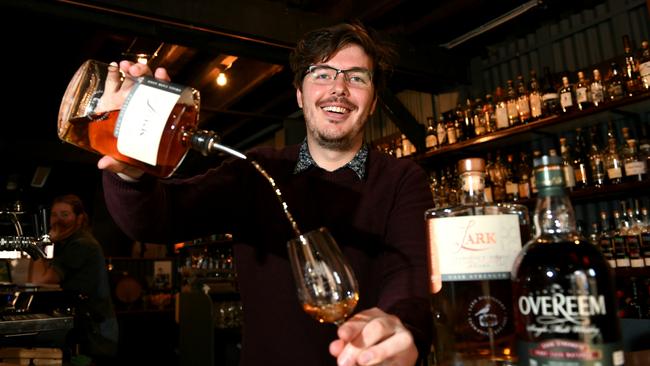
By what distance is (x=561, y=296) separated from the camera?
1.74ft

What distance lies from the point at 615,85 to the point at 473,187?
8.36 feet

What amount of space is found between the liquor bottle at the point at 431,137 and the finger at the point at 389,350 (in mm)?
3104

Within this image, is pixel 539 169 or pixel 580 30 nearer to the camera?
pixel 539 169

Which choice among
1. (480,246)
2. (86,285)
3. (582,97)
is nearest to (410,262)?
(480,246)

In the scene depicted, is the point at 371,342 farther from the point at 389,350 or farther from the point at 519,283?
the point at 519,283

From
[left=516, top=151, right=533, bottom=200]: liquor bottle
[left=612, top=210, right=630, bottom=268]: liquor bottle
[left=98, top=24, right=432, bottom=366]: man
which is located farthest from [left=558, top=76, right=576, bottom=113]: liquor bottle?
[left=98, top=24, right=432, bottom=366]: man

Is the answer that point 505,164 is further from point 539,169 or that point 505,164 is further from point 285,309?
point 539,169

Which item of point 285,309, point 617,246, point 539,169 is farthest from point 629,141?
point 539,169

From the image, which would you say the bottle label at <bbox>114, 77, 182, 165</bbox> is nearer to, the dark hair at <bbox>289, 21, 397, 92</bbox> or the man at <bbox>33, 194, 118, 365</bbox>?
the dark hair at <bbox>289, 21, 397, 92</bbox>

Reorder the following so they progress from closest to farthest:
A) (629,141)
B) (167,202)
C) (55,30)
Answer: (167,202) → (629,141) → (55,30)

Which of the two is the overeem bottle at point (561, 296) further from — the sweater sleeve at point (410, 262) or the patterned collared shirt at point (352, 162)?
the patterned collared shirt at point (352, 162)

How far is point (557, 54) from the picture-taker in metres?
3.38

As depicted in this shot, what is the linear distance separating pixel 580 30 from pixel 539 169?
3.19 m

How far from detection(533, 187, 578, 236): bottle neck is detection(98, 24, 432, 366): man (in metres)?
0.42
